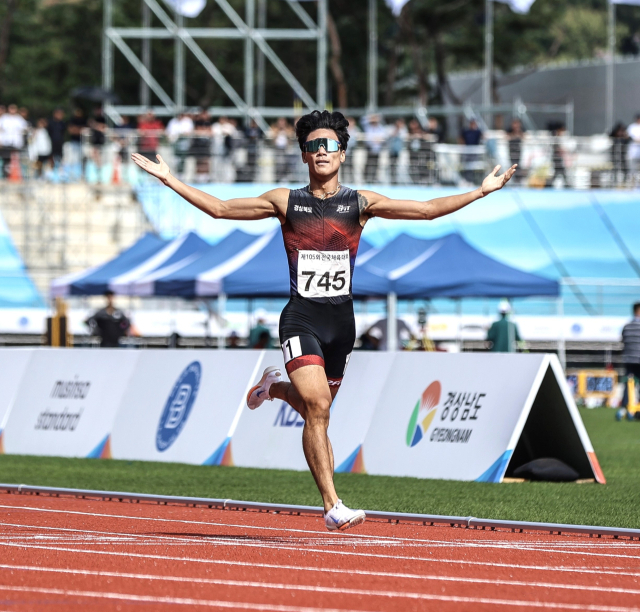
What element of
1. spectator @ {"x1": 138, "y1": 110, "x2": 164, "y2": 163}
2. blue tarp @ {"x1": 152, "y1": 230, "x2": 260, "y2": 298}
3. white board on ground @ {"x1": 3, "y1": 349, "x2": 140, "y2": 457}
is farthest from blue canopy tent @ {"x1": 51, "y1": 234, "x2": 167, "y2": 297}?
white board on ground @ {"x1": 3, "y1": 349, "x2": 140, "y2": 457}

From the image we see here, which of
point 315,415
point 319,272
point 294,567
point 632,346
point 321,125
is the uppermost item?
point 321,125

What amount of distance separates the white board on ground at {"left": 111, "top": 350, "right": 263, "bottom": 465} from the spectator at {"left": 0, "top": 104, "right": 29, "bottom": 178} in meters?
18.6

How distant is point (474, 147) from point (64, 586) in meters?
28.5

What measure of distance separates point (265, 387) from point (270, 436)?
588cm

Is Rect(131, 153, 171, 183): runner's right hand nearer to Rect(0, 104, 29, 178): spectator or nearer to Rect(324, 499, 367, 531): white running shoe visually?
Rect(324, 499, 367, 531): white running shoe

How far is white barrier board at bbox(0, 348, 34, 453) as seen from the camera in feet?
56.1

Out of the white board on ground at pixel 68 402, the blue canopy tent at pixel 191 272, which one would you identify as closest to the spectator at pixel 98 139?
the blue canopy tent at pixel 191 272

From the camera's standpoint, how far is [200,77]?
63.1m

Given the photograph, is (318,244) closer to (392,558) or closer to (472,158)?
(392,558)

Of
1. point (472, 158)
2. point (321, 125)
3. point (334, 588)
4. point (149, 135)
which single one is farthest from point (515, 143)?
point (334, 588)

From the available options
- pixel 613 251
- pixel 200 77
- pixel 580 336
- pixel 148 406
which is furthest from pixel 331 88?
pixel 148 406

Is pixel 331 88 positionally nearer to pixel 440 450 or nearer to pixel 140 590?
pixel 440 450

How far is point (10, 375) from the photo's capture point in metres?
17.2

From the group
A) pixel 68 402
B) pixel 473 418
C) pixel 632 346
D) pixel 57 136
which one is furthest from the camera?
pixel 57 136
